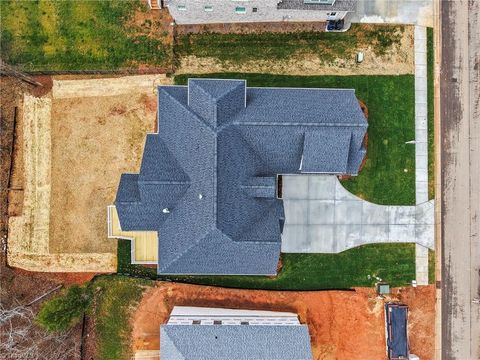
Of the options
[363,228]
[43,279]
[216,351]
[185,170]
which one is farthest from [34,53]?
[363,228]

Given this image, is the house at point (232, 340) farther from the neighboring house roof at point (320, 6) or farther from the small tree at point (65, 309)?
the neighboring house roof at point (320, 6)

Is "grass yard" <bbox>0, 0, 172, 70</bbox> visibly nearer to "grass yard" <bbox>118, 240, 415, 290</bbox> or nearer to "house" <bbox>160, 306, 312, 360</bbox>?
"grass yard" <bbox>118, 240, 415, 290</bbox>

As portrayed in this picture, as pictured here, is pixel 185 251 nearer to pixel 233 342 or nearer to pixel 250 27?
pixel 233 342

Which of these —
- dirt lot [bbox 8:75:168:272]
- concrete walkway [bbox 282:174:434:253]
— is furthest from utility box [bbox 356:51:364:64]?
dirt lot [bbox 8:75:168:272]

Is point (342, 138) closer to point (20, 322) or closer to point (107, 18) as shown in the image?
point (107, 18)

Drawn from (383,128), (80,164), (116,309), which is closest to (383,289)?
(383,128)

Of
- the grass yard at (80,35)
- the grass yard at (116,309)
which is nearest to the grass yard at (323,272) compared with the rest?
the grass yard at (116,309)
